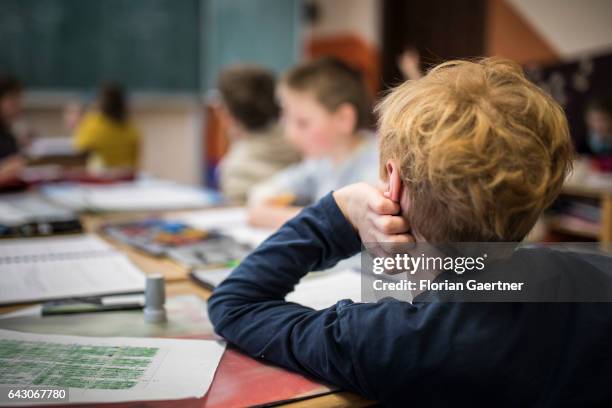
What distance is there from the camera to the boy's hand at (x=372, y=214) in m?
0.65

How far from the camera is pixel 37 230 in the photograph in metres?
1.47

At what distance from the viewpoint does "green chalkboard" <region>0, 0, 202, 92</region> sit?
4.40 meters

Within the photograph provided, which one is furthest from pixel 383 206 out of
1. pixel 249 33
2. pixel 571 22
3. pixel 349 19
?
pixel 249 33

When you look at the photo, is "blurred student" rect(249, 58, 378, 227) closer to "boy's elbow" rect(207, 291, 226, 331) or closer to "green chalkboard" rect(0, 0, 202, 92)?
"boy's elbow" rect(207, 291, 226, 331)

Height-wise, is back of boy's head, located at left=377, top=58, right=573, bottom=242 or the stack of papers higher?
back of boy's head, located at left=377, top=58, right=573, bottom=242

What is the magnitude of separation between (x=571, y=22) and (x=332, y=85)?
254 cm

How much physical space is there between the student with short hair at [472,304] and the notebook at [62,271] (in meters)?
0.50

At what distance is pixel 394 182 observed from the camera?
645mm

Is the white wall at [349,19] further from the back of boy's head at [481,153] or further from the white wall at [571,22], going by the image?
the back of boy's head at [481,153]

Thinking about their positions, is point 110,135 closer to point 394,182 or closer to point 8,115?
point 8,115

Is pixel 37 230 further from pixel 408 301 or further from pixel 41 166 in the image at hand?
pixel 41 166

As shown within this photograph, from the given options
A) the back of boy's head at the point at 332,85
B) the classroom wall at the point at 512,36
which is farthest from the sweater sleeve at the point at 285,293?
the classroom wall at the point at 512,36

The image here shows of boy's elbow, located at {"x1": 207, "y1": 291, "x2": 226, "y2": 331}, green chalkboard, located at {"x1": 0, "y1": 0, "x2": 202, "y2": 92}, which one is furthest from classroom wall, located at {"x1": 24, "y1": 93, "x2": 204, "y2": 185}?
boy's elbow, located at {"x1": 207, "y1": 291, "x2": 226, "y2": 331}

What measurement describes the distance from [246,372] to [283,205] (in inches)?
38.3
